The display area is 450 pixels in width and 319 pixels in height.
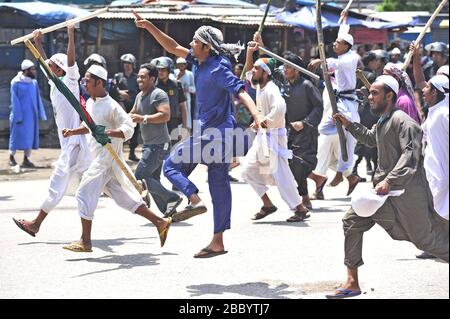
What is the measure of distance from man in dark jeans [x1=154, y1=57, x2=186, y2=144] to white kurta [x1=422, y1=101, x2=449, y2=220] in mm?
5680

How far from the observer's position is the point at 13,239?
9.49 metres

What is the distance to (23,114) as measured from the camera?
645 inches

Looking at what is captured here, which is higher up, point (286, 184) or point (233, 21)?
point (233, 21)

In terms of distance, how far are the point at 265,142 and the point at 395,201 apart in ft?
12.6

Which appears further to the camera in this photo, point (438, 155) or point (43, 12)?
point (43, 12)

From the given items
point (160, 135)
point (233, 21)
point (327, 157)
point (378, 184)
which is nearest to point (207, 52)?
point (378, 184)

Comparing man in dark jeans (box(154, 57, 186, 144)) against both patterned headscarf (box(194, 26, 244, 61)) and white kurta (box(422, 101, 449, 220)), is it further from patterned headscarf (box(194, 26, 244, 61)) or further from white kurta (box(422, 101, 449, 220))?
white kurta (box(422, 101, 449, 220))

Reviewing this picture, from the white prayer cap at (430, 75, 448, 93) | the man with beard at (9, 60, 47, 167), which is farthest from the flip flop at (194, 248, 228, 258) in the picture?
the man with beard at (9, 60, 47, 167)

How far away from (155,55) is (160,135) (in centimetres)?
1080

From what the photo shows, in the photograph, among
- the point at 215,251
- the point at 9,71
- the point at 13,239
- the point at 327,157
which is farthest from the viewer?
the point at 9,71

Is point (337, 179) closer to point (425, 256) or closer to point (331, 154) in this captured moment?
point (331, 154)

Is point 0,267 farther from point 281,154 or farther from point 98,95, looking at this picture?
point 281,154

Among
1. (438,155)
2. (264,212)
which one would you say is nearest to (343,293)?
(438,155)

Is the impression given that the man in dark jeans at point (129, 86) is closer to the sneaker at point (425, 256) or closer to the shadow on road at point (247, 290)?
the sneaker at point (425, 256)
